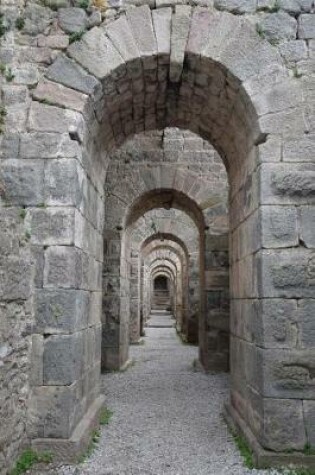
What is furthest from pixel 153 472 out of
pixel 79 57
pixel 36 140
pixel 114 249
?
pixel 114 249

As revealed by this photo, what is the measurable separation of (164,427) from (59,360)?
1.67 m

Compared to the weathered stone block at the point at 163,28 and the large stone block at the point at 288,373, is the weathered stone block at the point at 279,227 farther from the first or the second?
the weathered stone block at the point at 163,28

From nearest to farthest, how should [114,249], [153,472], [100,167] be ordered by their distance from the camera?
1. [153,472]
2. [100,167]
3. [114,249]

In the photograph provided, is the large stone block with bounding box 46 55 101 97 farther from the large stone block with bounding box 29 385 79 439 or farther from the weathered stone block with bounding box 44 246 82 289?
the large stone block with bounding box 29 385 79 439

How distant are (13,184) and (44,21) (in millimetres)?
1473

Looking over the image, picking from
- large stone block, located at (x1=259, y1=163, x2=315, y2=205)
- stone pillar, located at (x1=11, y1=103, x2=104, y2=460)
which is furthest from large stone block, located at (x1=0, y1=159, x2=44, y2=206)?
large stone block, located at (x1=259, y1=163, x2=315, y2=205)

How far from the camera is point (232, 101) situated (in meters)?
4.09

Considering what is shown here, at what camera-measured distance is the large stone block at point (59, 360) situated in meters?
3.48

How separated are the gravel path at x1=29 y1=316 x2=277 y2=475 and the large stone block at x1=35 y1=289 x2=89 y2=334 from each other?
1062mm

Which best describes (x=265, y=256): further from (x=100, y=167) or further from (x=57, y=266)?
(x=100, y=167)

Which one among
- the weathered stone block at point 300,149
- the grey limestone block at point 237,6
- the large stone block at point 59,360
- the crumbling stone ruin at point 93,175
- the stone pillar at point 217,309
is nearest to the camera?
the crumbling stone ruin at point 93,175

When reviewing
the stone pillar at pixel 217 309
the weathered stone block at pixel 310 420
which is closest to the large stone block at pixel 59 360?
the weathered stone block at pixel 310 420

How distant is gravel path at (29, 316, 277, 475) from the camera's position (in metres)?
3.50

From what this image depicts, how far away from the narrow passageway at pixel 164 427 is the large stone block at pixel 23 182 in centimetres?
215
